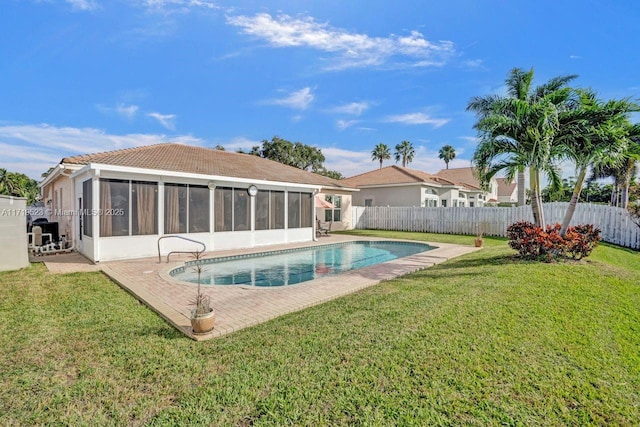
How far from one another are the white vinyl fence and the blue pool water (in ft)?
23.0

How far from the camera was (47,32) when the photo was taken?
14.5m

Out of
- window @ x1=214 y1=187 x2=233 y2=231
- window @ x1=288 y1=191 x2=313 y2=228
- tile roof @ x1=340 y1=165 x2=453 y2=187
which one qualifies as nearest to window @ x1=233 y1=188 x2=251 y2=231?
window @ x1=214 y1=187 x2=233 y2=231

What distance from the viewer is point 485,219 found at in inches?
876

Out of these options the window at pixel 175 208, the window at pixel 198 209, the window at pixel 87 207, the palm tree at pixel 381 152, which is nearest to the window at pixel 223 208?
the window at pixel 198 209

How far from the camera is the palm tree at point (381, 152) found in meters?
52.7

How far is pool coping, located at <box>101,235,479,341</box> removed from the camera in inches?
228

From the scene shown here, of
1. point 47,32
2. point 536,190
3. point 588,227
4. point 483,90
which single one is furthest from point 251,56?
point 588,227

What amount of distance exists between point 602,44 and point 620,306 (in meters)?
13.6

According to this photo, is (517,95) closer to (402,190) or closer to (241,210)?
(241,210)

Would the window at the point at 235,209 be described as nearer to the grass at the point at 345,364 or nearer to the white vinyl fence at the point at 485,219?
the grass at the point at 345,364

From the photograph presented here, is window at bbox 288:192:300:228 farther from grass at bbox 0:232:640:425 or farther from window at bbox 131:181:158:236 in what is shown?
grass at bbox 0:232:640:425

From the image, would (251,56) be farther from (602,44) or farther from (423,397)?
(423,397)

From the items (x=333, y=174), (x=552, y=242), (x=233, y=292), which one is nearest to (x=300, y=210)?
(x=233, y=292)

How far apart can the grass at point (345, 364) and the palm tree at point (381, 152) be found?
47.7 m
